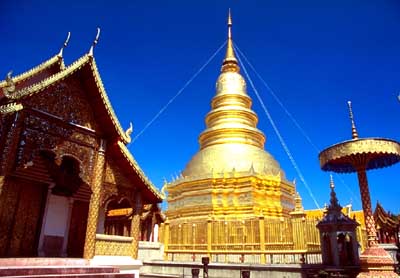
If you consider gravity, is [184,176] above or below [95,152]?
above

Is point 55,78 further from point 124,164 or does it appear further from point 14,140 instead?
point 124,164

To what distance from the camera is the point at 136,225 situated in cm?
1085

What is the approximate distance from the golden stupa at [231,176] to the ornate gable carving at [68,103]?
14.6m

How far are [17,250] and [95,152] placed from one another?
12.1 feet

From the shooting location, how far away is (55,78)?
884 cm

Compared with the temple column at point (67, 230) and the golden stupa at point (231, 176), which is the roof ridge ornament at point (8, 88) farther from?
the golden stupa at point (231, 176)

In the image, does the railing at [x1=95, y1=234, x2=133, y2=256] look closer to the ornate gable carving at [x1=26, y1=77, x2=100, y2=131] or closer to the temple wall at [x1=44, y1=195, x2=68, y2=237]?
the temple wall at [x1=44, y1=195, x2=68, y2=237]

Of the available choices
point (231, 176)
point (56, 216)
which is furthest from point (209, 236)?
point (56, 216)

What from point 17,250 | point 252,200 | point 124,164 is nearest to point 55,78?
point 124,164

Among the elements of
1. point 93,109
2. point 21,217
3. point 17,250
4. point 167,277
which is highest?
point 93,109

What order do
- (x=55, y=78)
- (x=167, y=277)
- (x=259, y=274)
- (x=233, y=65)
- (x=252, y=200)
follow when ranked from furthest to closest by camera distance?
(x=233, y=65)
(x=252, y=200)
(x=167, y=277)
(x=259, y=274)
(x=55, y=78)

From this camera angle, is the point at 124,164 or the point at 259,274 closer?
the point at 124,164

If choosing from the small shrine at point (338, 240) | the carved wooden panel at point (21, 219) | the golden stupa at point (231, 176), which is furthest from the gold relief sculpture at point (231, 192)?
the carved wooden panel at point (21, 219)

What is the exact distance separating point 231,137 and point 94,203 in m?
19.3
